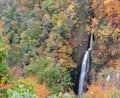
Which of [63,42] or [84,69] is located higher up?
[63,42]

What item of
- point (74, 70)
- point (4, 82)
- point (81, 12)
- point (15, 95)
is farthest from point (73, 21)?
point (15, 95)

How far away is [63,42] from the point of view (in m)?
22.6

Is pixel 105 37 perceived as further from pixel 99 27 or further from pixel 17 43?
pixel 17 43

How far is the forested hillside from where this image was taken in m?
20.2

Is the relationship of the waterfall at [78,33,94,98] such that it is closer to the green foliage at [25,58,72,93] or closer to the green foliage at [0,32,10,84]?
the green foliage at [25,58,72,93]

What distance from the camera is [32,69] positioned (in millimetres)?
21453

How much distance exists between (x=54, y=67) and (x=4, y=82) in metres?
12.0

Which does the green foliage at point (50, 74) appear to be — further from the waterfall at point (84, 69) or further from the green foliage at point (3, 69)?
the green foliage at point (3, 69)

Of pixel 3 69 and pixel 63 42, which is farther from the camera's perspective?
pixel 63 42

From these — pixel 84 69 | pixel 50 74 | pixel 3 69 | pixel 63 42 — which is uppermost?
pixel 63 42

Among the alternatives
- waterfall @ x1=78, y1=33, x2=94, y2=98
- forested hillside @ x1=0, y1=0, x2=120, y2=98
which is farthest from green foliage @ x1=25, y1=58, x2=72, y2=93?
waterfall @ x1=78, y1=33, x2=94, y2=98

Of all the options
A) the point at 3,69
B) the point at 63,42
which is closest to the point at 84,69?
the point at 63,42

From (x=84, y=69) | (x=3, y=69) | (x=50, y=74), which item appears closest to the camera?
(x=3, y=69)

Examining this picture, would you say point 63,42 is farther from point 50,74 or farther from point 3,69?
point 3,69
